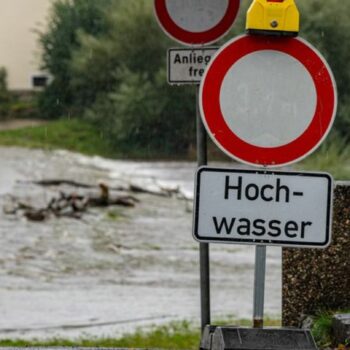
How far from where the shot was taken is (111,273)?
650 inches

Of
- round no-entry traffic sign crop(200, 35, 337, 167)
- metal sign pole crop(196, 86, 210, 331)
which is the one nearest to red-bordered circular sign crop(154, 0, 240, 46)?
metal sign pole crop(196, 86, 210, 331)

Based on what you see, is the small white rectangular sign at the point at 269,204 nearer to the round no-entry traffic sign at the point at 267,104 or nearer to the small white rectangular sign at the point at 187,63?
the round no-entry traffic sign at the point at 267,104

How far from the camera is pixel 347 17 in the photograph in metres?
66.2

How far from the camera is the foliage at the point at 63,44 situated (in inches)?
2573

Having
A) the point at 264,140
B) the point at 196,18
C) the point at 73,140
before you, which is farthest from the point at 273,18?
the point at 73,140

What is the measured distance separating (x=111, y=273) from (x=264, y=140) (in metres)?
10.4

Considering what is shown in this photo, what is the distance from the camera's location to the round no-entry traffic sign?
626 centimetres

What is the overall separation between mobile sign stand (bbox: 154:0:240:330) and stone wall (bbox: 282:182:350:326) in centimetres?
55

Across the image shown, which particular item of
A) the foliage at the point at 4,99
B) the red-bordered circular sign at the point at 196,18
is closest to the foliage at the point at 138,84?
the foliage at the point at 4,99

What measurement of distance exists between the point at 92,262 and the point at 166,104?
54127mm

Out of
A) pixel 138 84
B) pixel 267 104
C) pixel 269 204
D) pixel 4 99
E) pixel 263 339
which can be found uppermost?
pixel 267 104

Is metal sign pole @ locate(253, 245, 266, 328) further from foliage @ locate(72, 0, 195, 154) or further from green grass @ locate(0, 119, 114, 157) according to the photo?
foliage @ locate(72, 0, 195, 154)

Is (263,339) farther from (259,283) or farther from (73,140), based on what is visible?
(73,140)

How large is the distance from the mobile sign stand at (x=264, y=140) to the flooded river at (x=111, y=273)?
17.2 ft
